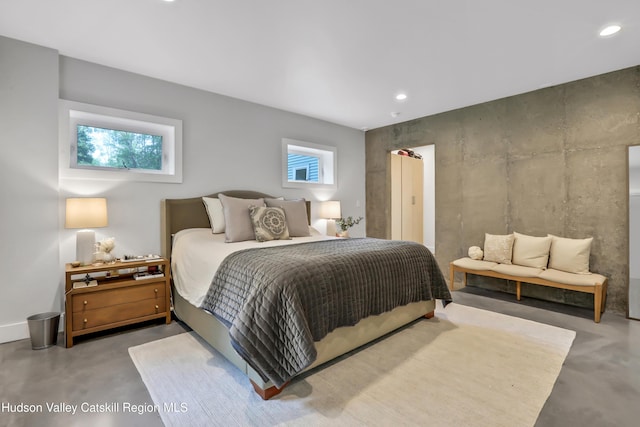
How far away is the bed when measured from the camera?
6.01 feet

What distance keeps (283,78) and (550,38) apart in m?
2.43

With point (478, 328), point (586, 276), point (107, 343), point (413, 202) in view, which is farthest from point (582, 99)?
point (107, 343)

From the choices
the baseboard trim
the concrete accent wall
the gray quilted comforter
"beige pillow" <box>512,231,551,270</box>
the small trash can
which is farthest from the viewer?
"beige pillow" <box>512,231,551,270</box>

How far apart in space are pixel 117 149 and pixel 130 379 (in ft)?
7.65

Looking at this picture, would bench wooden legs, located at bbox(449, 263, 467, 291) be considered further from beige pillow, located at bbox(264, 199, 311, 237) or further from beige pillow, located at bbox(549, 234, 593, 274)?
beige pillow, located at bbox(264, 199, 311, 237)

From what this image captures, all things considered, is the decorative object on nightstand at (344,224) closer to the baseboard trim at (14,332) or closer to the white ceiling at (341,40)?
the white ceiling at (341,40)

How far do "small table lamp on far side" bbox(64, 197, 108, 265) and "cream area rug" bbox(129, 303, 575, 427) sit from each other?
37.7 inches

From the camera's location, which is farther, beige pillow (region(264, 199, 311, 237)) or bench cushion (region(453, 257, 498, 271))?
bench cushion (region(453, 257, 498, 271))

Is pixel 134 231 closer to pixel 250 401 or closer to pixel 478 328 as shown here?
pixel 250 401

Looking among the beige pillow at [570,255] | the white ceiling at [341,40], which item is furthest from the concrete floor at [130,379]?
the white ceiling at [341,40]

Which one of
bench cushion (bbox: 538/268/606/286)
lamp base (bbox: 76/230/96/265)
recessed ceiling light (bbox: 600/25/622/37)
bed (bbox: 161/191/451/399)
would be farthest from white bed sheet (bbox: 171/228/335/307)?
recessed ceiling light (bbox: 600/25/622/37)

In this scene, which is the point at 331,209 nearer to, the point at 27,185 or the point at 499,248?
the point at 499,248

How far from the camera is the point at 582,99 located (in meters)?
3.49

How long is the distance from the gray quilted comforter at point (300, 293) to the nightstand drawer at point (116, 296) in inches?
37.3
